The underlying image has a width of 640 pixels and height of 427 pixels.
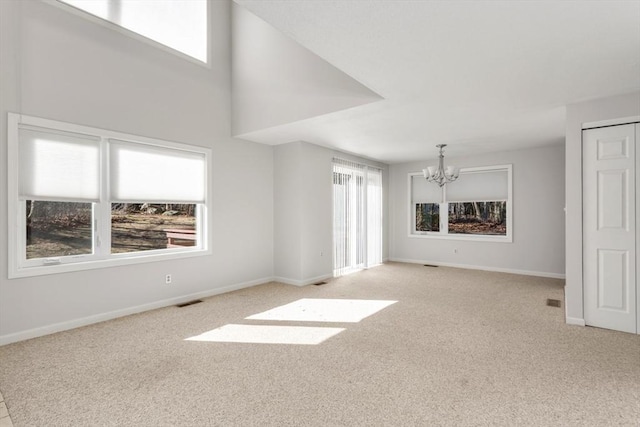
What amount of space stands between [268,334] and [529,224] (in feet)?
17.7

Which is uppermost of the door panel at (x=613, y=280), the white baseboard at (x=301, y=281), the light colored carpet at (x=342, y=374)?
the door panel at (x=613, y=280)

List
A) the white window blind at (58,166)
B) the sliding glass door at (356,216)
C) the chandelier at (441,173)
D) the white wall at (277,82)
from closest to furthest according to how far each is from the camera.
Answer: the white window blind at (58,166)
the white wall at (277,82)
the chandelier at (441,173)
the sliding glass door at (356,216)

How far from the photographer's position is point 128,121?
3867 millimetres

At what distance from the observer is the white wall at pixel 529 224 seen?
5.84 meters

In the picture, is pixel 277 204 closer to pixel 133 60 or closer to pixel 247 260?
pixel 247 260

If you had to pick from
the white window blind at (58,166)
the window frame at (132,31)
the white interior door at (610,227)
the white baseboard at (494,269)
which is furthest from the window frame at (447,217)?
the white window blind at (58,166)

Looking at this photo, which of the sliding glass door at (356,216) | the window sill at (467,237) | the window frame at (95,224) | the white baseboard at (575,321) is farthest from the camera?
the window sill at (467,237)

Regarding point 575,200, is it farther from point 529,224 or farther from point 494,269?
point 494,269

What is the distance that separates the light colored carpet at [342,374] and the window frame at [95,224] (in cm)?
68

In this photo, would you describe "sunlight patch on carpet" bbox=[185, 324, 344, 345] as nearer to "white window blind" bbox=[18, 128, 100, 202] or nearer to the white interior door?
"white window blind" bbox=[18, 128, 100, 202]

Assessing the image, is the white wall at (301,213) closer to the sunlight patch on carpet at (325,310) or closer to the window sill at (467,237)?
the sunlight patch on carpet at (325,310)

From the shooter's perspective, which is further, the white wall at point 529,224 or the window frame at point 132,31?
the white wall at point 529,224

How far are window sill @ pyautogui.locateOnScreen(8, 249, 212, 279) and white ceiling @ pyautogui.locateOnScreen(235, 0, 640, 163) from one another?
2202 millimetres

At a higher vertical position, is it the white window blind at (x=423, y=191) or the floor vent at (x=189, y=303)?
the white window blind at (x=423, y=191)
